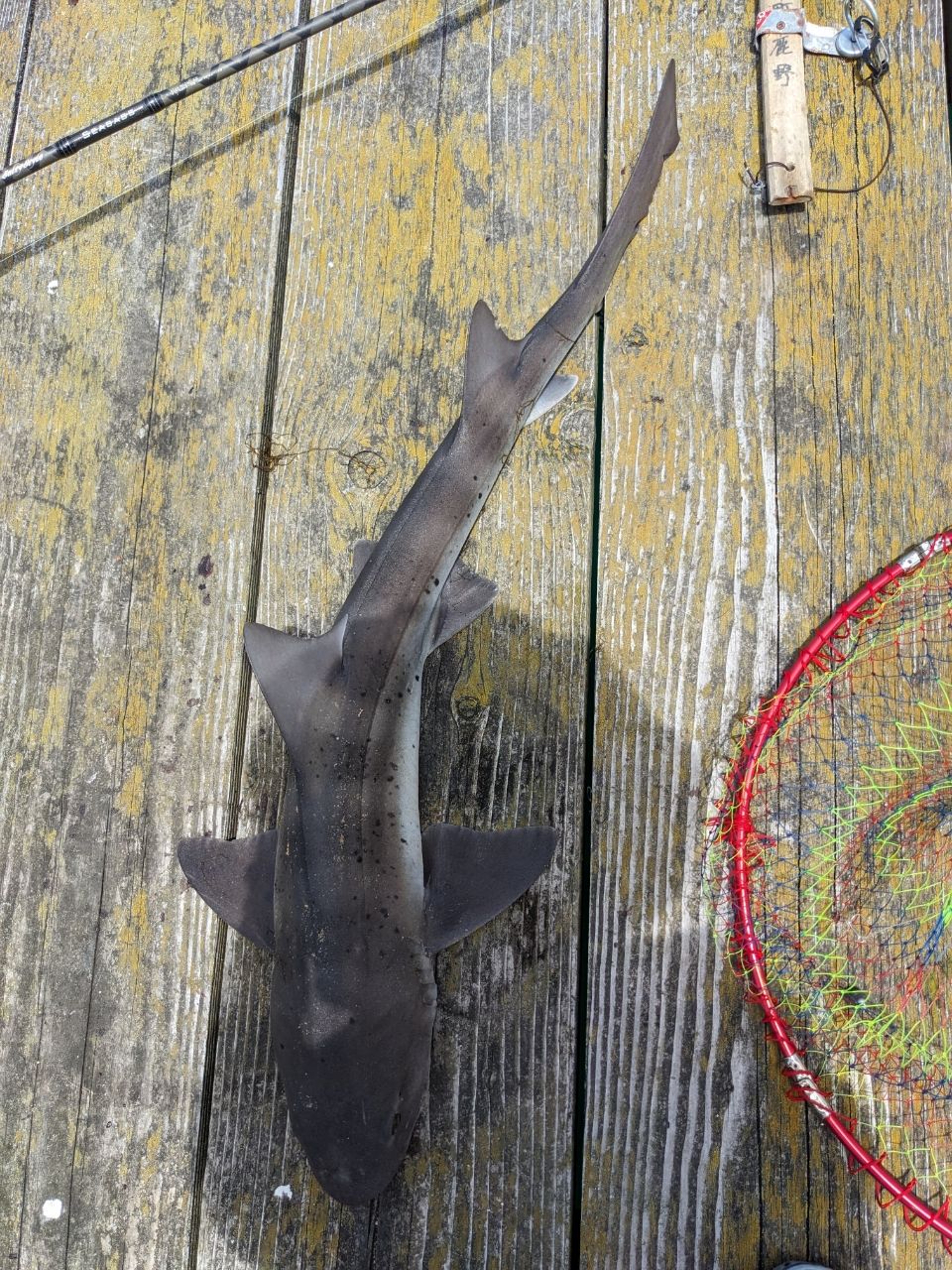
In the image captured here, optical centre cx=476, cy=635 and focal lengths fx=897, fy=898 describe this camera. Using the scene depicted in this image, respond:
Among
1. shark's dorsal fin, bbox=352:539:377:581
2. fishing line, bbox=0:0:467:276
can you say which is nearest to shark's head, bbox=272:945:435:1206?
shark's dorsal fin, bbox=352:539:377:581

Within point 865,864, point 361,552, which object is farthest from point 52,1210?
point 865,864

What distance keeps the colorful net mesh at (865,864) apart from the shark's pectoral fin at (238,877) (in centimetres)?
115

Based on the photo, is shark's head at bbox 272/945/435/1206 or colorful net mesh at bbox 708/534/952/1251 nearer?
shark's head at bbox 272/945/435/1206

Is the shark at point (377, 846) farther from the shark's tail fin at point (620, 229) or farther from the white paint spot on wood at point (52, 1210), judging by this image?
the white paint spot on wood at point (52, 1210)

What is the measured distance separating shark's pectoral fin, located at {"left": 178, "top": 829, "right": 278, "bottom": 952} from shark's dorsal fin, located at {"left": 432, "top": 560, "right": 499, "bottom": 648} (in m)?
0.69

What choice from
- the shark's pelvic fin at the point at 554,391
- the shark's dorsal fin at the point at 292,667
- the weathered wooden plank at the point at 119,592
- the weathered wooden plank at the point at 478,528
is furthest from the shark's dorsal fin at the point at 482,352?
the weathered wooden plank at the point at 119,592

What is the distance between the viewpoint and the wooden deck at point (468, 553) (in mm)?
2250

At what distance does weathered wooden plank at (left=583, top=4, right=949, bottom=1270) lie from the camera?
2.21m

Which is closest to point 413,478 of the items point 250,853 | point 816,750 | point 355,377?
point 355,377

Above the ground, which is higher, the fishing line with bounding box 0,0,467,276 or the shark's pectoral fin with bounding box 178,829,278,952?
the fishing line with bounding box 0,0,467,276

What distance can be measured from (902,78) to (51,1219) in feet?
12.9

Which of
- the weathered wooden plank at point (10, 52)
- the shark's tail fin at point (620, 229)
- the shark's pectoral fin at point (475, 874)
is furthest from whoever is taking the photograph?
the weathered wooden plank at point (10, 52)

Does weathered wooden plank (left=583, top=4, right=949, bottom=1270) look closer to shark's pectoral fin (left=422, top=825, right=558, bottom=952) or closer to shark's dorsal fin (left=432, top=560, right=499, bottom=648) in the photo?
shark's pectoral fin (left=422, top=825, right=558, bottom=952)

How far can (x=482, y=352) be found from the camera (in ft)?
7.28
